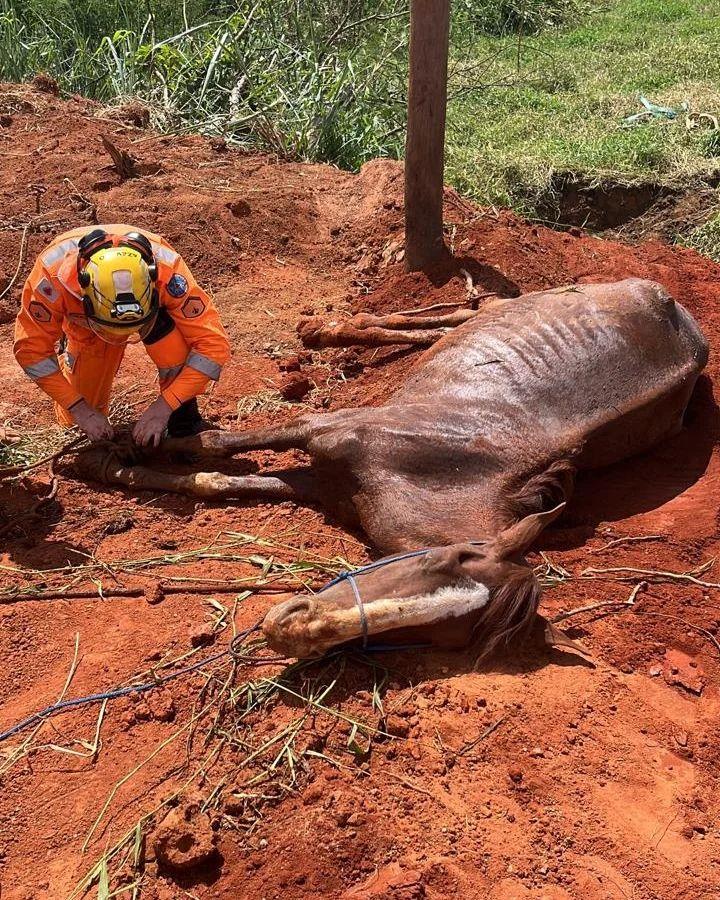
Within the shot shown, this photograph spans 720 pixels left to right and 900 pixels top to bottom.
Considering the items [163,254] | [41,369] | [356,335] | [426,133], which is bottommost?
[356,335]

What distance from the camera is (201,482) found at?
415 centimetres

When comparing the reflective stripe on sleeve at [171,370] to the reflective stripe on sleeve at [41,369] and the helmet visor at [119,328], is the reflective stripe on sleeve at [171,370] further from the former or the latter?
the reflective stripe on sleeve at [41,369]

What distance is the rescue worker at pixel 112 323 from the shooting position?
3.70 metres

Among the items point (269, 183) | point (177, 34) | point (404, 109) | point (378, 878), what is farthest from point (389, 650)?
point (177, 34)

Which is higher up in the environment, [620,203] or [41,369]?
[41,369]

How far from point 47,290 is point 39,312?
117 millimetres

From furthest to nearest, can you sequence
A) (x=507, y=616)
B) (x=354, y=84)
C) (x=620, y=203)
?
(x=354, y=84) → (x=620, y=203) → (x=507, y=616)

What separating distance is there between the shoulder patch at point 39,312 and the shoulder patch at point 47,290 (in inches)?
1.9

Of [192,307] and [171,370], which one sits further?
[171,370]

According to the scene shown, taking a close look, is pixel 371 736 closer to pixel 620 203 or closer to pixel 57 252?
pixel 57 252

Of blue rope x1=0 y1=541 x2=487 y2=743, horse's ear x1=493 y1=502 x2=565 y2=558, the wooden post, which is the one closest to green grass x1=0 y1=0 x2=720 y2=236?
the wooden post

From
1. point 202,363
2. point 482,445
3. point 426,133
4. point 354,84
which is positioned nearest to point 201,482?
point 202,363

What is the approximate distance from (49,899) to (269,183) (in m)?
5.84

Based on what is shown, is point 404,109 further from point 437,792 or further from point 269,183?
point 437,792
